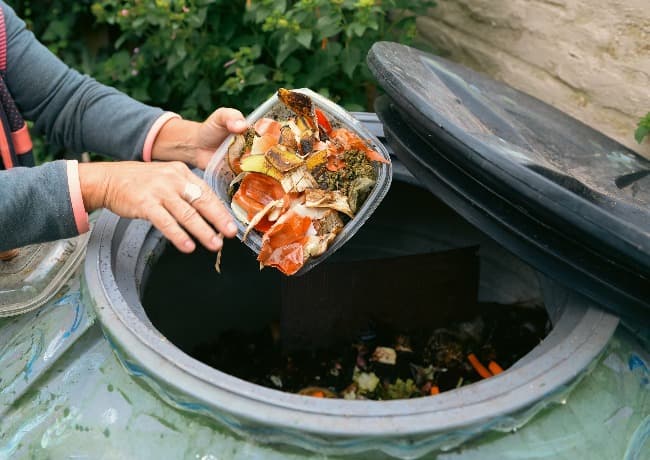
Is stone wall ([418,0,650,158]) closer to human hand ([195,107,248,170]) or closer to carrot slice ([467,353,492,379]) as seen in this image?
carrot slice ([467,353,492,379])

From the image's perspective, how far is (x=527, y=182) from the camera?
85cm

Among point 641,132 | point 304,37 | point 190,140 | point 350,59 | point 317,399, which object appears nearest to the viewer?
point 317,399

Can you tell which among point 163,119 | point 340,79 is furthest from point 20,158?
point 340,79

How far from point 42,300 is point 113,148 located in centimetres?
40

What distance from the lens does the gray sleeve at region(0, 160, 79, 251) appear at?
98cm

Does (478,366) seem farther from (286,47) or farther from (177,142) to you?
(286,47)

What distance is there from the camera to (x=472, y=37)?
87.4 inches

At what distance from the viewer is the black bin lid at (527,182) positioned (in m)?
0.84

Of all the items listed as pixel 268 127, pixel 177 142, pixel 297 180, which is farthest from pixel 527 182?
pixel 177 142

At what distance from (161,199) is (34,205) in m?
0.20

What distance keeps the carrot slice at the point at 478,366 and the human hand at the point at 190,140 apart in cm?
75

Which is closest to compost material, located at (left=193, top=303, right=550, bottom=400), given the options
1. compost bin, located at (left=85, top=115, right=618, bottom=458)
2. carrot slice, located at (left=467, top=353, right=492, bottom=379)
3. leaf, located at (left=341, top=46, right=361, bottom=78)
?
carrot slice, located at (left=467, top=353, right=492, bottom=379)

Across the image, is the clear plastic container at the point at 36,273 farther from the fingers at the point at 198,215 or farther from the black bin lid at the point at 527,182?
the black bin lid at the point at 527,182

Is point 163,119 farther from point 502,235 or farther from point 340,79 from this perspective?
point 340,79
